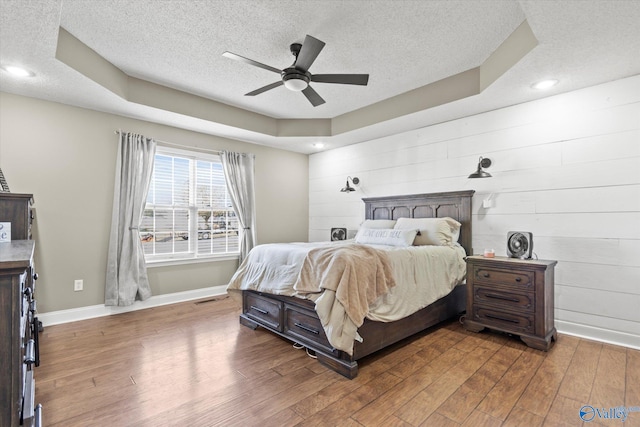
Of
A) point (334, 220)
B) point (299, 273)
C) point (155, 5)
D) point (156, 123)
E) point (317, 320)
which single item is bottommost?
point (317, 320)

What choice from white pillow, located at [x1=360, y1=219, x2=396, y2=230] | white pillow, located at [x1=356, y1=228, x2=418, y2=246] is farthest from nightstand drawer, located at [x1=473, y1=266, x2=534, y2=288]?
white pillow, located at [x1=360, y1=219, x2=396, y2=230]

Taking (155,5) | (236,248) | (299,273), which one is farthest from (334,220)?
(155,5)

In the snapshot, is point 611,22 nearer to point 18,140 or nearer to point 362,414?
point 362,414

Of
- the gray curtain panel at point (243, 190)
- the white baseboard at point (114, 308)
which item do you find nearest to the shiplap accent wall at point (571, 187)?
the gray curtain panel at point (243, 190)

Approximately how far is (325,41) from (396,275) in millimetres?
2150

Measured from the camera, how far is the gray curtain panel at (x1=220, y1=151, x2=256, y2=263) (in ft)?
15.7

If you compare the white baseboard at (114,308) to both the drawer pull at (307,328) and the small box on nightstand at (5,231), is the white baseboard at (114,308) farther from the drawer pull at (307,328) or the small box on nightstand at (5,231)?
the drawer pull at (307,328)

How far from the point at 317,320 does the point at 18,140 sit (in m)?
3.61

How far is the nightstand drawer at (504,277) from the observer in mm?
2740

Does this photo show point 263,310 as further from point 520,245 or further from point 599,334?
point 599,334

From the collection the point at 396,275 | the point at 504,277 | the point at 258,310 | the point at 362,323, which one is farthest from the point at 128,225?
the point at 504,277

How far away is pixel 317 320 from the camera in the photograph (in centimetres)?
244

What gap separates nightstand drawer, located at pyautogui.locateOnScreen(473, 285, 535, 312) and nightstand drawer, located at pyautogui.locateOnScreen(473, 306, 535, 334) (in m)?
0.06

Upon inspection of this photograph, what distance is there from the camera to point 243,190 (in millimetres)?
4906
